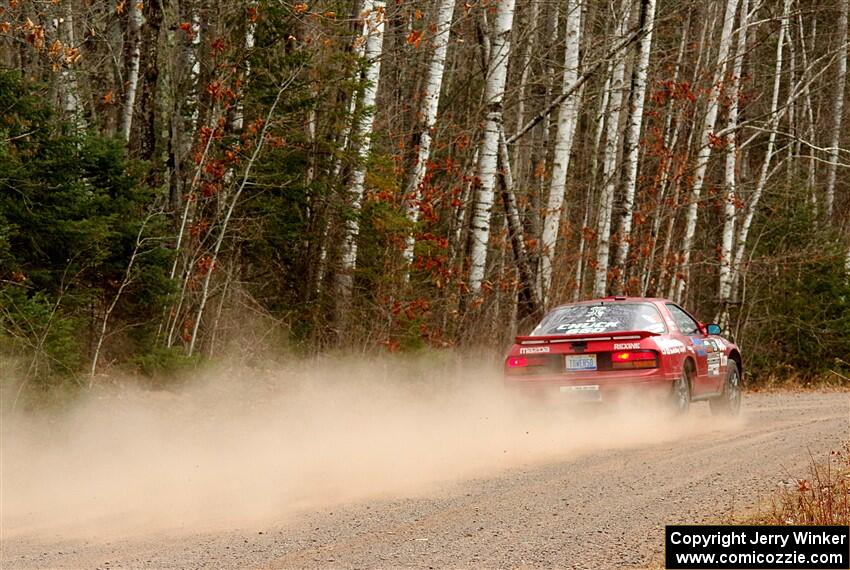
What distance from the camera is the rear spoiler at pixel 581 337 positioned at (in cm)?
1345

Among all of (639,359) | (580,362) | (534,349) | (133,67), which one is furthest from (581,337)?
(133,67)

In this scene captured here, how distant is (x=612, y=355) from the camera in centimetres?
1344

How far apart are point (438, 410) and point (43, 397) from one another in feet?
20.5

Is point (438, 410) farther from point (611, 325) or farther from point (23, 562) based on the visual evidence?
point (23, 562)

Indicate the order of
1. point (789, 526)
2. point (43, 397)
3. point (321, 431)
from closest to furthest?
1. point (789, 526)
2. point (43, 397)
3. point (321, 431)

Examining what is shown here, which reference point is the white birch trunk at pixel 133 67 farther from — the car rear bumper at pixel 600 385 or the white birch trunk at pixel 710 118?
the white birch trunk at pixel 710 118

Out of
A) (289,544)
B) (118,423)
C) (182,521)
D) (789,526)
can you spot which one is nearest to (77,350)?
(118,423)

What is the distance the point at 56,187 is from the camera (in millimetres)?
12875

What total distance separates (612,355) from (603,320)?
748 millimetres

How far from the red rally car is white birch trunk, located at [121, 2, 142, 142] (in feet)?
21.7

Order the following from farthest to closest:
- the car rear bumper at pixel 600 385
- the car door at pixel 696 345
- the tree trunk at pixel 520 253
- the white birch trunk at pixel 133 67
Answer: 1. the tree trunk at pixel 520 253
2. the white birch trunk at pixel 133 67
3. the car door at pixel 696 345
4. the car rear bumper at pixel 600 385

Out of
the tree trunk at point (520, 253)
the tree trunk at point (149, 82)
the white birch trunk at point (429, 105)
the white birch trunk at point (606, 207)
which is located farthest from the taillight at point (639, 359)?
the white birch trunk at point (606, 207)

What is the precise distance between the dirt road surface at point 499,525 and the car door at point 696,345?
122 inches

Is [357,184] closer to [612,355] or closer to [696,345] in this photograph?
[612,355]
